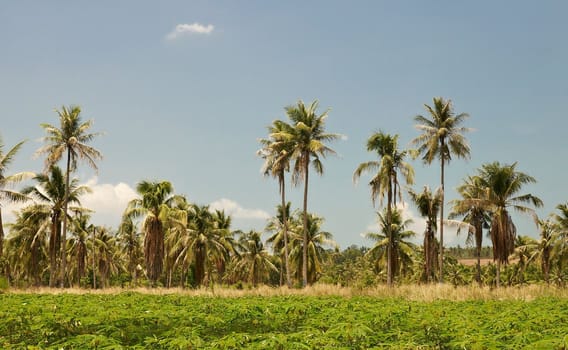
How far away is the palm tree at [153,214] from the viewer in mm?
35469

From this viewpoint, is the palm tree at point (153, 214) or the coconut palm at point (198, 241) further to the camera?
→ the coconut palm at point (198, 241)

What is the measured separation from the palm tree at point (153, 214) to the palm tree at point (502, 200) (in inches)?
912

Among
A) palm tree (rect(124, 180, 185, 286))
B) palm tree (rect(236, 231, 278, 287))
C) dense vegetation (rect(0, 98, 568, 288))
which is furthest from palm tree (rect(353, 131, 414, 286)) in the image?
palm tree (rect(236, 231, 278, 287))

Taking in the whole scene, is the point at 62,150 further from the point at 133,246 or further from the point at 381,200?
the point at 133,246

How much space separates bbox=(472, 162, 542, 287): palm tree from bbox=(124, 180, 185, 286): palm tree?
76.0ft

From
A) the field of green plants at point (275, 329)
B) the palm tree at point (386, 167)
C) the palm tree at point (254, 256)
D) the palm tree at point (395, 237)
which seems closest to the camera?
the field of green plants at point (275, 329)

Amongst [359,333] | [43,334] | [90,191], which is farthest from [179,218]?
[359,333]

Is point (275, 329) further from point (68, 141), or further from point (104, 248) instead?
point (104, 248)

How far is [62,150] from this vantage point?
3450 cm

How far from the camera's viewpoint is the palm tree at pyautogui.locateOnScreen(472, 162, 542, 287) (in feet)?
108

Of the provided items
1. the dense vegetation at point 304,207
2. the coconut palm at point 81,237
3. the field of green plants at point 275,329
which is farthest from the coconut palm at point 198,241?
the field of green plants at point 275,329

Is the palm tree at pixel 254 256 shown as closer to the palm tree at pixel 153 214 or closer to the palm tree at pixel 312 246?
the palm tree at pixel 312 246

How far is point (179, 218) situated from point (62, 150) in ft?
33.4

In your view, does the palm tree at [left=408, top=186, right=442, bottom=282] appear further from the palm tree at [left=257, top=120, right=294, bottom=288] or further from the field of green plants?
Answer: the field of green plants
